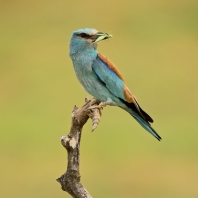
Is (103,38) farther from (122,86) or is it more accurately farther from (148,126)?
(148,126)

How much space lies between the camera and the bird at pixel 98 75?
82.0 inches

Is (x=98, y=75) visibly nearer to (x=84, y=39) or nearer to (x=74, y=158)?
(x=84, y=39)

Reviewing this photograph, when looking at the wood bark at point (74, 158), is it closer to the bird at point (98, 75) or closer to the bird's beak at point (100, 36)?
the bird at point (98, 75)

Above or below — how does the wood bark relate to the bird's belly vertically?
below

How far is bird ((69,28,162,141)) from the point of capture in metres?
2.08

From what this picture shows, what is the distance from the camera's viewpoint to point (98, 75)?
2131mm

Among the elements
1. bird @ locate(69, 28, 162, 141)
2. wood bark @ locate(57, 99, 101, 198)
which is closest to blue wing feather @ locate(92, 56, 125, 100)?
bird @ locate(69, 28, 162, 141)

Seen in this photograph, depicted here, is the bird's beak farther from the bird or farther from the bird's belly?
the bird's belly

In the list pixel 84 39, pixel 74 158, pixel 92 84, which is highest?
pixel 84 39

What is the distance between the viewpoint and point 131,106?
2148mm

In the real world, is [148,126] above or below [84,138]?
below

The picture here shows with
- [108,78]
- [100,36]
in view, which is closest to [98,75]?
[108,78]

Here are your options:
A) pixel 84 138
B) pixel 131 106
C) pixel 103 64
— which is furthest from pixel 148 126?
pixel 84 138

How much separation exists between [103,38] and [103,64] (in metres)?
0.12
